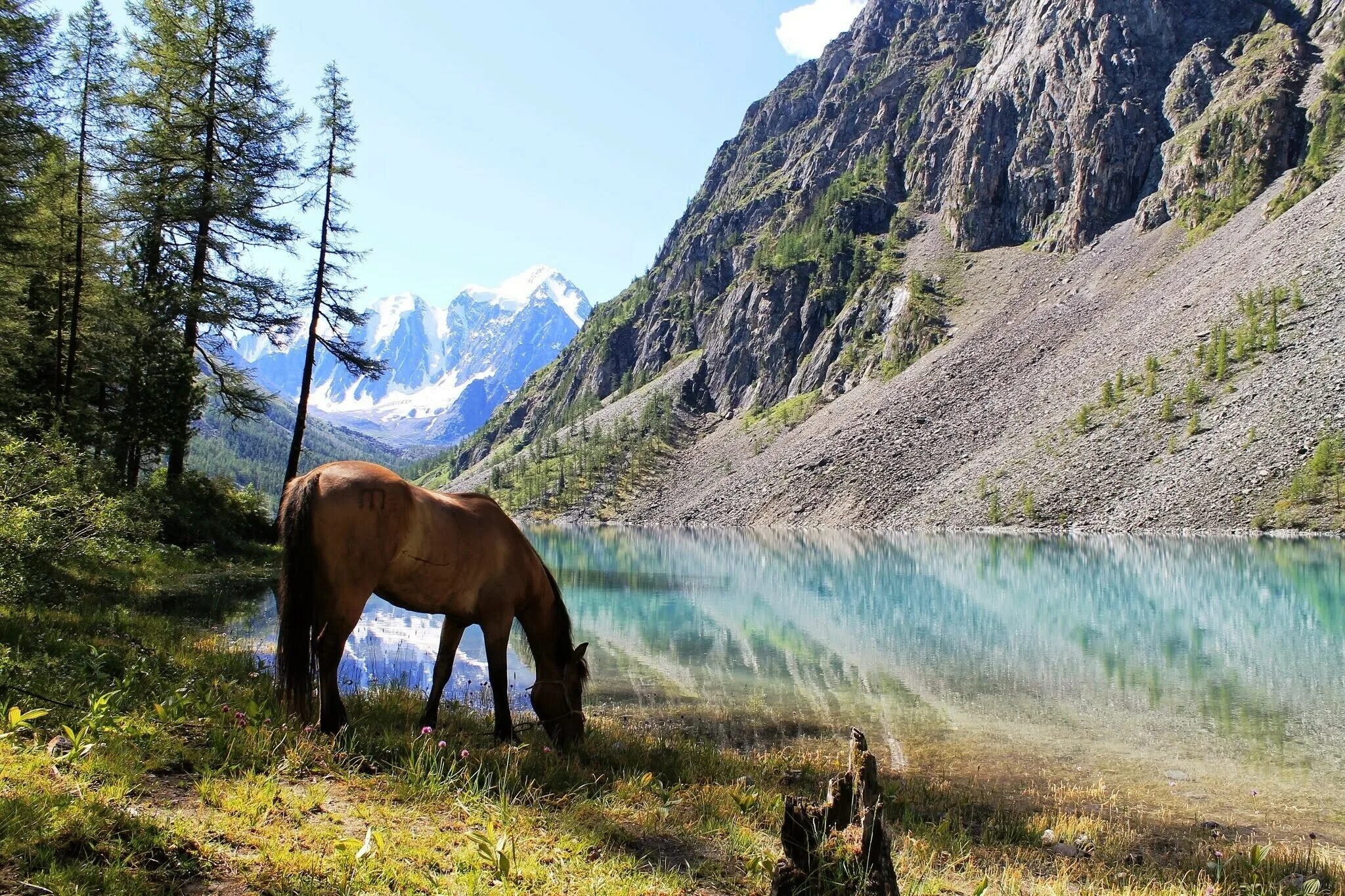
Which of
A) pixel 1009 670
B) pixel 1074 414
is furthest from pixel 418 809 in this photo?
pixel 1074 414

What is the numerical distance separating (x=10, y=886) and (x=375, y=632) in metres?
19.3

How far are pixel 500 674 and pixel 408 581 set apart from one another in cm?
138

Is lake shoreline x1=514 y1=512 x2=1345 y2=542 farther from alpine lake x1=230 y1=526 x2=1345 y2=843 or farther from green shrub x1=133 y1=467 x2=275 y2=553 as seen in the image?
green shrub x1=133 y1=467 x2=275 y2=553

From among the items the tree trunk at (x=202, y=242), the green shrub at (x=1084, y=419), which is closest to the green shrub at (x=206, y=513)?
the tree trunk at (x=202, y=242)

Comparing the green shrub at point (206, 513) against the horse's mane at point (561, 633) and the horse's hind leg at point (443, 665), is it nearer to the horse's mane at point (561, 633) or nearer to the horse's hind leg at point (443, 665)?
the horse's hind leg at point (443, 665)

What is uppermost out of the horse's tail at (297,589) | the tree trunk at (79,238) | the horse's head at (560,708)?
the tree trunk at (79,238)

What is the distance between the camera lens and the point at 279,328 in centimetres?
2570

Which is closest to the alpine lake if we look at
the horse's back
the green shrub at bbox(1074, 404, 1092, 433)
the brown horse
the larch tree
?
the brown horse

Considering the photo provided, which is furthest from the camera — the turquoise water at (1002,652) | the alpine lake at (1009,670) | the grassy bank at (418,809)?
the turquoise water at (1002,652)

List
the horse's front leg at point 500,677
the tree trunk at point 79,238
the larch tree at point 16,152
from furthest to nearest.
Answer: the tree trunk at point 79,238 → the larch tree at point 16,152 → the horse's front leg at point 500,677

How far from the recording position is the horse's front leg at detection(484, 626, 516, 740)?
7.88 m

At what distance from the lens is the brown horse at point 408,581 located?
23.0 ft

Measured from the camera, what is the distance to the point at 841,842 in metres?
4.38

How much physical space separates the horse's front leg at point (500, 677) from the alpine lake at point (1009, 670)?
14.8 feet
